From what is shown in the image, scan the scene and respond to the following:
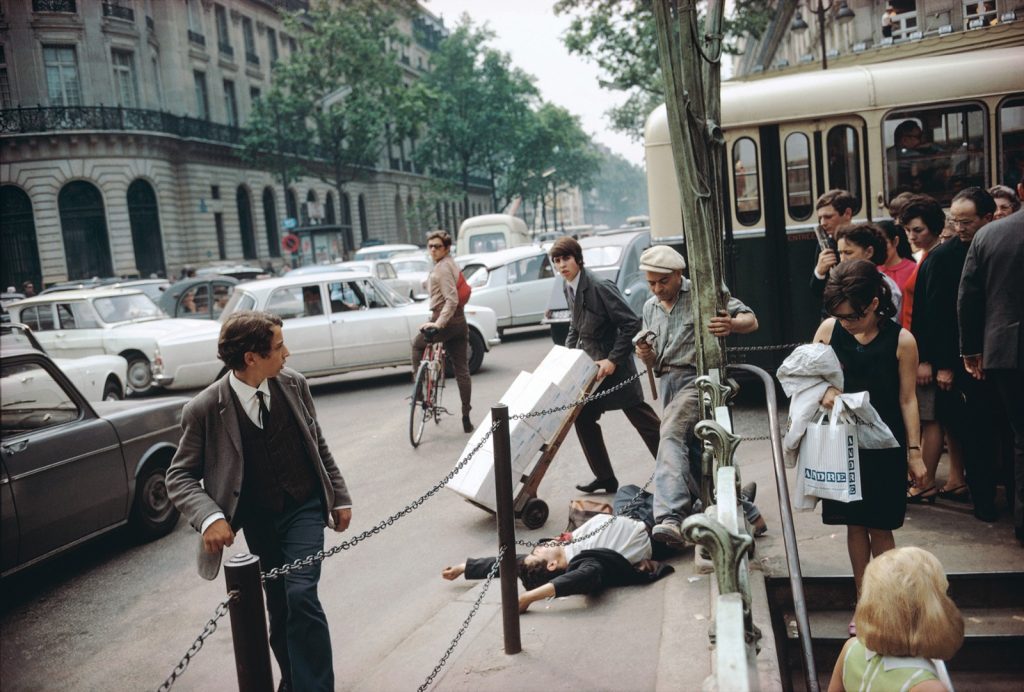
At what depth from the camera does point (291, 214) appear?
51156mm

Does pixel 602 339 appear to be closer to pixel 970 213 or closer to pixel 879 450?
pixel 970 213

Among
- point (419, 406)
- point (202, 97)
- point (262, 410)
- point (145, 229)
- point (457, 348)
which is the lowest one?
point (419, 406)

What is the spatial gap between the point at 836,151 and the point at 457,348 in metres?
4.41

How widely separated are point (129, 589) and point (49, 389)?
1554 millimetres

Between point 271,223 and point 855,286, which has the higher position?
point 271,223

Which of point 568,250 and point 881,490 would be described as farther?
point 568,250

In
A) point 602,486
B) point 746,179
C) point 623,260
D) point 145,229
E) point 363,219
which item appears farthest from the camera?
point 363,219

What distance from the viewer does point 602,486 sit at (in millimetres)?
6840

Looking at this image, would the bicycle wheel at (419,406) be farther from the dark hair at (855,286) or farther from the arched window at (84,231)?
the arched window at (84,231)

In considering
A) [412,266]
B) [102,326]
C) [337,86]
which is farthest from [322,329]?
[337,86]

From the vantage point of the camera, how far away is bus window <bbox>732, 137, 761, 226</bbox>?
8898 mm

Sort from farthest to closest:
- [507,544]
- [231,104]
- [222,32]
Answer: [231,104] → [222,32] → [507,544]

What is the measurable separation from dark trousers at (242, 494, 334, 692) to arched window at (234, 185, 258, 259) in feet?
149

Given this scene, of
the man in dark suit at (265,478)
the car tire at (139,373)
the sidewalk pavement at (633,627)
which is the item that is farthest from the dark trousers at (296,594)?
the car tire at (139,373)
